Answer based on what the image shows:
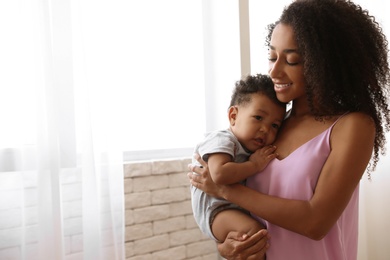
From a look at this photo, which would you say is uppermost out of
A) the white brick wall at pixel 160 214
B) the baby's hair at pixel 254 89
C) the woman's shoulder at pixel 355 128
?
the baby's hair at pixel 254 89

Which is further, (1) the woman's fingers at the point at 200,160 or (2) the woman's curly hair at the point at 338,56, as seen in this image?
(1) the woman's fingers at the point at 200,160

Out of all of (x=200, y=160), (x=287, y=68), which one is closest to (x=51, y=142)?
(x=200, y=160)

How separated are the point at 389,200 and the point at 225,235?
188 centimetres

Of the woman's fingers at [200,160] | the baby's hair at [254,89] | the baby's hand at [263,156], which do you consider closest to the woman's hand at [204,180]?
the woman's fingers at [200,160]

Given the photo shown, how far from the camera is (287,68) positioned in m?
1.48

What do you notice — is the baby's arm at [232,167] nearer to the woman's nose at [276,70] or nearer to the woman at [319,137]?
the woman at [319,137]

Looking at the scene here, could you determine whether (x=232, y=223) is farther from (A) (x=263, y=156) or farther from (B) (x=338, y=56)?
(B) (x=338, y=56)

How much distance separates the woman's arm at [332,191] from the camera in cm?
133

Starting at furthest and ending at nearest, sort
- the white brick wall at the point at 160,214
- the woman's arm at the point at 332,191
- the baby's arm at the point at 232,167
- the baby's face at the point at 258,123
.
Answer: the white brick wall at the point at 160,214 → the baby's face at the point at 258,123 → the baby's arm at the point at 232,167 → the woman's arm at the point at 332,191

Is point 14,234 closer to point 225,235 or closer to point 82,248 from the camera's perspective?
point 82,248

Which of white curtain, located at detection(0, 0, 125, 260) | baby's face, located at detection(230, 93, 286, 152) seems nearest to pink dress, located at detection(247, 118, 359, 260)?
baby's face, located at detection(230, 93, 286, 152)

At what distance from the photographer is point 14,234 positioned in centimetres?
173

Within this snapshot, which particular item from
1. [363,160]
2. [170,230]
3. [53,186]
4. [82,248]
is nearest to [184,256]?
[170,230]

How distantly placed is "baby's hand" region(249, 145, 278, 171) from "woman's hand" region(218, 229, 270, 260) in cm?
22
